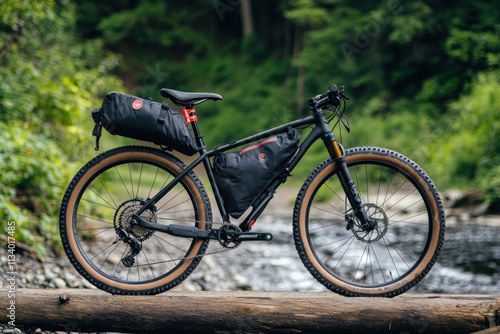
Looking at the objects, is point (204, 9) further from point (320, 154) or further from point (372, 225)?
point (372, 225)

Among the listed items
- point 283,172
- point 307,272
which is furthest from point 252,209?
point 307,272

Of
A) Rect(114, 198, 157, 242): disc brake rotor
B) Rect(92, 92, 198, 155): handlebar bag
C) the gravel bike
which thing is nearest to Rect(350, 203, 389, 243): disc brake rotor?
the gravel bike

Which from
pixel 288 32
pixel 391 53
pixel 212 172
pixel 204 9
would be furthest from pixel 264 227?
pixel 204 9

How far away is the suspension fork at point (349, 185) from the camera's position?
342 centimetres

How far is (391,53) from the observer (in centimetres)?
2302

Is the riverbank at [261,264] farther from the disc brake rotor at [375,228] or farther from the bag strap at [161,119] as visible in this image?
the disc brake rotor at [375,228]

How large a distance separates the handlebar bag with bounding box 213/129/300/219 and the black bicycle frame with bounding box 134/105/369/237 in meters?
0.03

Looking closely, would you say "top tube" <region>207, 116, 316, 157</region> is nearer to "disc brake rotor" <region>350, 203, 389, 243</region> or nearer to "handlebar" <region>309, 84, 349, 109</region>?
"handlebar" <region>309, 84, 349, 109</region>

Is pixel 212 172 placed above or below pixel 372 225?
above

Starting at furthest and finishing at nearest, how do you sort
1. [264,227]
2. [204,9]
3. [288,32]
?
[204,9]
[288,32]
[264,227]

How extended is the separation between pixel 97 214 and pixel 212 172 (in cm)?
560

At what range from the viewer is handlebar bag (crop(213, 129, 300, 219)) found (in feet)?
11.3

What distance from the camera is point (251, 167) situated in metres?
3.44

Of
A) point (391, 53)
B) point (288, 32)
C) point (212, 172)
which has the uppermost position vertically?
point (288, 32)
